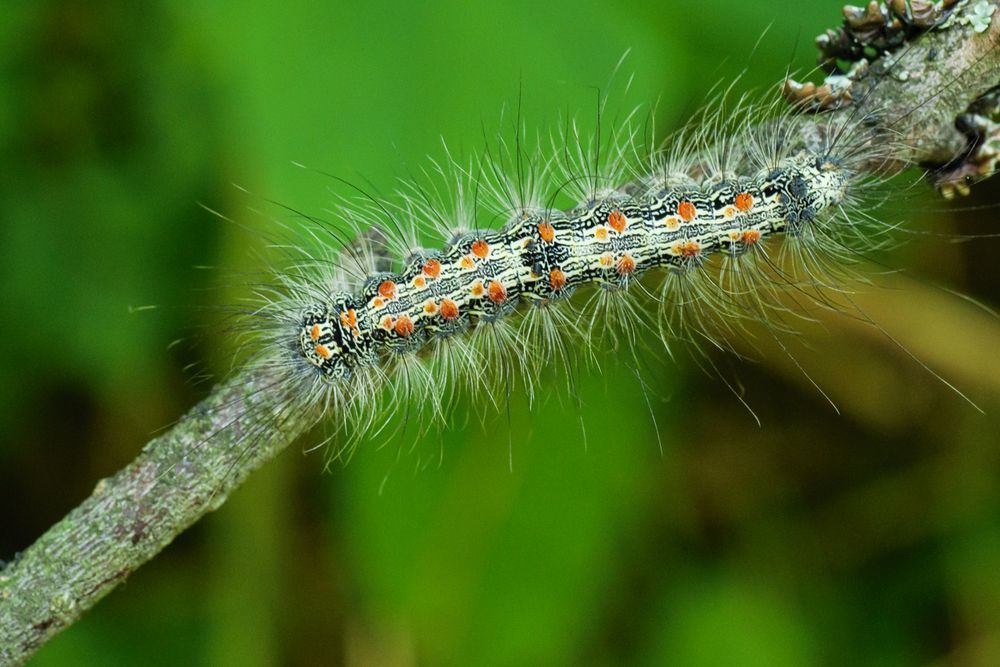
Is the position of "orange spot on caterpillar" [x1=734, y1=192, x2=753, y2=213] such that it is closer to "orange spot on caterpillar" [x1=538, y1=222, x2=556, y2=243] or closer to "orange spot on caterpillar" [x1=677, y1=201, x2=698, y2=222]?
"orange spot on caterpillar" [x1=677, y1=201, x2=698, y2=222]

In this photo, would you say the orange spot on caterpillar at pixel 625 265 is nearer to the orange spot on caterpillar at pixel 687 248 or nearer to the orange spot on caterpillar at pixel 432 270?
the orange spot on caterpillar at pixel 687 248

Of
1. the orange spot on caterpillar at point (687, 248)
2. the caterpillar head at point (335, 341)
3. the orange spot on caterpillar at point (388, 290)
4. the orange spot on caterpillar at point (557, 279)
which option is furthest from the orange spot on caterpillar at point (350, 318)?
the orange spot on caterpillar at point (687, 248)

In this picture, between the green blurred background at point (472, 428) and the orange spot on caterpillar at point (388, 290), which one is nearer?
the green blurred background at point (472, 428)

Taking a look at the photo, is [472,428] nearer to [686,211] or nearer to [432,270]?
[432,270]

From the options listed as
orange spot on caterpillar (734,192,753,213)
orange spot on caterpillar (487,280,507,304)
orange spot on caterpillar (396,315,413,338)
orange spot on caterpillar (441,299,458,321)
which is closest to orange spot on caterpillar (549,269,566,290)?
orange spot on caterpillar (487,280,507,304)

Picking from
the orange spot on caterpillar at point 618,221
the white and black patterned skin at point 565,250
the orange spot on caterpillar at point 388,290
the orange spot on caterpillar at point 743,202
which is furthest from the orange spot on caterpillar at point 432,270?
the orange spot on caterpillar at point 743,202

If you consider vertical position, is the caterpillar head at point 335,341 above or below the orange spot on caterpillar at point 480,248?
below
